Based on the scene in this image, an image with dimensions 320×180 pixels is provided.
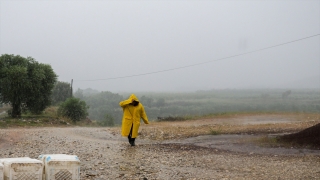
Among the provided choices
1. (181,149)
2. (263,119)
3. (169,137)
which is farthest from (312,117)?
(181,149)

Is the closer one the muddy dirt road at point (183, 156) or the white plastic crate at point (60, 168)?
the white plastic crate at point (60, 168)

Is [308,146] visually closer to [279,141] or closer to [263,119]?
[279,141]

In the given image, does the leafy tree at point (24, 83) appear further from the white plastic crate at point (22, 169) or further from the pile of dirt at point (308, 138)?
the white plastic crate at point (22, 169)

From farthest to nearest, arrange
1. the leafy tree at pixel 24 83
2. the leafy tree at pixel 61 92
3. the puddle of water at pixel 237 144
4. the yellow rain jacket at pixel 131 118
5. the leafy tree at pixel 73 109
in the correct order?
the leafy tree at pixel 61 92, the leafy tree at pixel 73 109, the leafy tree at pixel 24 83, the yellow rain jacket at pixel 131 118, the puddle of water at pixel 237 144

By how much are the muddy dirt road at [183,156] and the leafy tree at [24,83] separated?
39.1 ft

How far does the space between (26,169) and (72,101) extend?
1053 inches

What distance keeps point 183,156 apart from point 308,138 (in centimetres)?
438

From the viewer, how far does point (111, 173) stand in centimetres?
928

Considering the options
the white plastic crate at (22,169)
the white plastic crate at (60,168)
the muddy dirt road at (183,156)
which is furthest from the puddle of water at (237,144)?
the white plastic crate at (22,169)

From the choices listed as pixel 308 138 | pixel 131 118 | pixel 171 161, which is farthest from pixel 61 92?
pixel 171 161

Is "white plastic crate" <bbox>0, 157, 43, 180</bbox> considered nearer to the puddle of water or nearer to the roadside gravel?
the roadside gravel

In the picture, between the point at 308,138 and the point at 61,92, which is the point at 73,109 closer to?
the point at 61,92

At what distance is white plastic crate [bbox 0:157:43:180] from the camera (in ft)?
19.2

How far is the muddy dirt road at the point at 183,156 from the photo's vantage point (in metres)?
9.11
